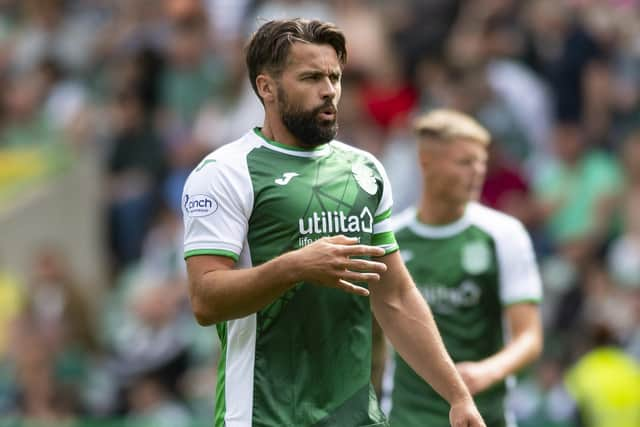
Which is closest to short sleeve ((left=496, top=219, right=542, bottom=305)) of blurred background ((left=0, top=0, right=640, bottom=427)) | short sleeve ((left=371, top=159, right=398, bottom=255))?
short sleeve ((left=371, top=159, right=398, bottom=255))

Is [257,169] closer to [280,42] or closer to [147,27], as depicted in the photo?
[280,42]

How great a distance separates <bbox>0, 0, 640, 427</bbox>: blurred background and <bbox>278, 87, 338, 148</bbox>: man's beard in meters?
5.61

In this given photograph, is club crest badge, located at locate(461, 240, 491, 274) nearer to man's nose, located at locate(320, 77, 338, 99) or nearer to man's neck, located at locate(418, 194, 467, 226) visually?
man's neck, located at locate(418, 194, 467, 226)

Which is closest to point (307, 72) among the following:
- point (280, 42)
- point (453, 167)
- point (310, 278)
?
point (280, 42)

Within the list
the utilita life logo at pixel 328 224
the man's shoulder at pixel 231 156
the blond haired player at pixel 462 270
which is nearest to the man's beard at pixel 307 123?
the man's shoulder at pixel 231 156

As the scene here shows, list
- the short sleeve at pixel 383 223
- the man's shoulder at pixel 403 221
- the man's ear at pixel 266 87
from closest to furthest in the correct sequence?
the man's ear at pixel 266 87
the short sleeve at pixel 383 223
the man's shoulder at pixel 403 221

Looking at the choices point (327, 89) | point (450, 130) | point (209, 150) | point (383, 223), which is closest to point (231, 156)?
point (327, 89)

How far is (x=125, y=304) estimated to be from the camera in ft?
47.4

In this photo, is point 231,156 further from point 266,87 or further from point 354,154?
point 354,154

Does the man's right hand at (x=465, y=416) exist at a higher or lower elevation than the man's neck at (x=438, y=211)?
lower

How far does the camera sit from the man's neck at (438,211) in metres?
7.37

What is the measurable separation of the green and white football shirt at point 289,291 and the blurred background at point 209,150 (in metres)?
5.33

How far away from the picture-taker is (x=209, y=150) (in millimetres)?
13930

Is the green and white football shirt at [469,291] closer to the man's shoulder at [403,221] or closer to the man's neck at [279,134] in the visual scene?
the man's shoulder at [403,221]
